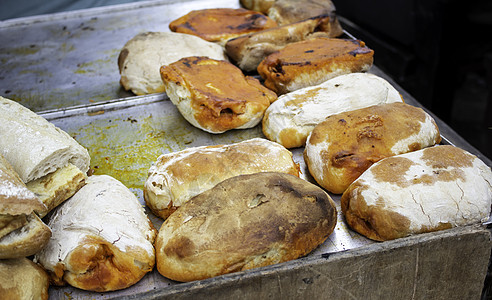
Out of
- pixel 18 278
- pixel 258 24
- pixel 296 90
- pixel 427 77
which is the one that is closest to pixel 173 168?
pixel 18 278

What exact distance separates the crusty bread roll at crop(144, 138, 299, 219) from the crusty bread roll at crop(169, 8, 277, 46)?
4.72 feet

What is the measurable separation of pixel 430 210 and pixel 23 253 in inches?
55.2

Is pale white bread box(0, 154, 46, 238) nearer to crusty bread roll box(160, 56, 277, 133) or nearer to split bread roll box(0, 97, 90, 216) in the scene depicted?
split bread roll box(0, 97, 90, 216)

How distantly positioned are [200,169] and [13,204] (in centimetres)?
70

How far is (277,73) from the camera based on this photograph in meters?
2.56

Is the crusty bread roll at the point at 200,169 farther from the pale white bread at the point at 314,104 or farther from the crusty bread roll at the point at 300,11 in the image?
the crusty bread roll at the point at 300,11

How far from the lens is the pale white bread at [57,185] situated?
170 centimetres

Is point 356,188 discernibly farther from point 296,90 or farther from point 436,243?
point 296,90

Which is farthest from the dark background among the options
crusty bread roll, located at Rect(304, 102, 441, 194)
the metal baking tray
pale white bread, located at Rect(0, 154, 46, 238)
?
pale white bread, located at Rect(0, 154, 46, 238)

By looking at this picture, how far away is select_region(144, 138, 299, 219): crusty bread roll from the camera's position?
1828mm

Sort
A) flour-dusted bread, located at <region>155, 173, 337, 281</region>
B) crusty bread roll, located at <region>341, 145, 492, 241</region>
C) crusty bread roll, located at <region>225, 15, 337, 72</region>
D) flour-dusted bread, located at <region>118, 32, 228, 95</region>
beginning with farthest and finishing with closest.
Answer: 1. crusty bread roll, located at <region>225, 15, 337, 72</region>
2. flour-dusted bread, located at <region>118, 32, 228, 95</region>
3. crusty bread roll, located at <region>341, 145, 492, 241</region>
4. flour-dusted bread, located at <region>155, 173, 337, 281</region>

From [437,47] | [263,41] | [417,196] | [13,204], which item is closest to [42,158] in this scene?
[13,204]

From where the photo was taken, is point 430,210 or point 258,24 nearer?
point 430,210

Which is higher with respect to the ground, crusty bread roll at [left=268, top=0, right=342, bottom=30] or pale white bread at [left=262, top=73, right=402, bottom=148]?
crusty bread roll at [left=268, top=0, right=342, bottom=30]
